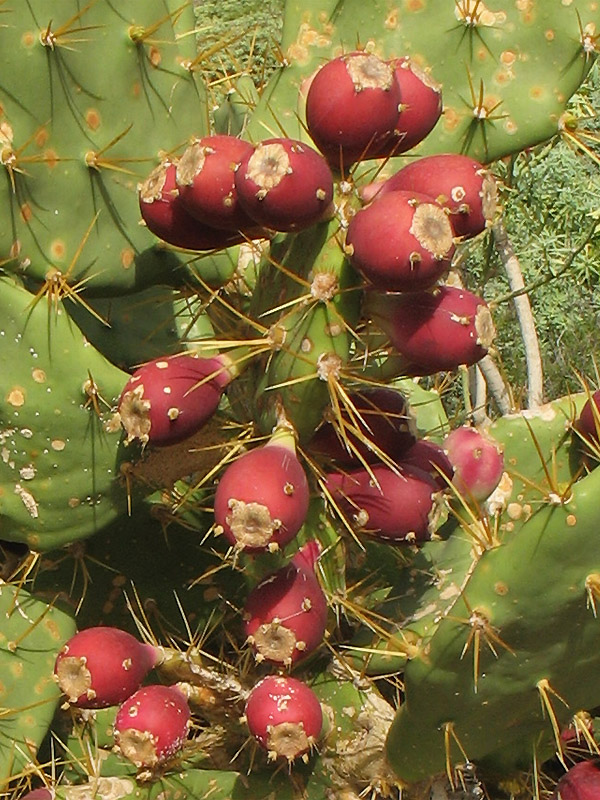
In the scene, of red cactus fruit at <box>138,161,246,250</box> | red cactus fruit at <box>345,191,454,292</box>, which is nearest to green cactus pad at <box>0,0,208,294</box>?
red cactus fruit at <box>138,161,246,250</box>

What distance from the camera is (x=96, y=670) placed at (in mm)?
1153

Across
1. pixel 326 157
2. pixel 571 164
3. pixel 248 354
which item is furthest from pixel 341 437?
pixel 571 164

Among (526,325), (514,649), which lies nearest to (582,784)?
(514,649)

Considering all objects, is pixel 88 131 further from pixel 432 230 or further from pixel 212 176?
pixel 432 230

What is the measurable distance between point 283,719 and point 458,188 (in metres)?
0.58

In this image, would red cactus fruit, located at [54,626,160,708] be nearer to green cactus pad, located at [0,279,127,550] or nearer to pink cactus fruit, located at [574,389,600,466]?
green cactus pad, located at [0,279,127,550]

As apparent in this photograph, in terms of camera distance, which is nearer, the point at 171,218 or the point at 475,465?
the point at 171,218

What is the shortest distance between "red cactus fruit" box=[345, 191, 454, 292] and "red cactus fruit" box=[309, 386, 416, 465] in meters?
0.23

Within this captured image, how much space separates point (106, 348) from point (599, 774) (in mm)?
835

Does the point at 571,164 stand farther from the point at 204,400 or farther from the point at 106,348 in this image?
the point at 204,400

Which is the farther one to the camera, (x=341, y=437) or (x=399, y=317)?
(x=341, y=437)

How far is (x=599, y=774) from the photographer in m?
1.20

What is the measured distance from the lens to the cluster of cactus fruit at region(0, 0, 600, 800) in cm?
101

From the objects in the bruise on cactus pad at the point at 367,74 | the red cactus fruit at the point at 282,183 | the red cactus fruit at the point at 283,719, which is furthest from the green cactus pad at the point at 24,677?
the bruise on cactus pad at the point at 367,74
